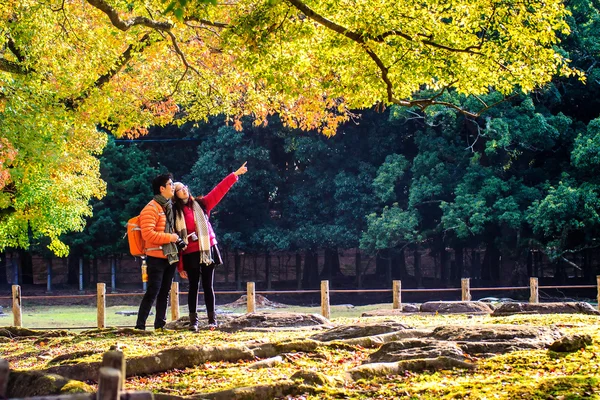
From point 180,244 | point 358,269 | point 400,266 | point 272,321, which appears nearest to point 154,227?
point 180,244

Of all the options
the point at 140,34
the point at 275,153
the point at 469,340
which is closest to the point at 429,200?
the point at 275,153

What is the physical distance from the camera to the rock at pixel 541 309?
596 inches

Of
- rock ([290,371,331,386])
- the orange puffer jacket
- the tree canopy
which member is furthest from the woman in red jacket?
rock ([290,371,331,386])

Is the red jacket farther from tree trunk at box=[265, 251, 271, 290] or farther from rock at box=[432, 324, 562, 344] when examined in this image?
tree trunk at box=[265, 251, 271, 290]

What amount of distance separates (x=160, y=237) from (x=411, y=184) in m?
26.7

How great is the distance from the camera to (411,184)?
3662 centimetres

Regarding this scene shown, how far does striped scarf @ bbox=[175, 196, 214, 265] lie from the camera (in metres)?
11.0

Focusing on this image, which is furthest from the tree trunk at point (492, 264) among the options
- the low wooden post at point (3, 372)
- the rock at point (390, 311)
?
the low wooden post at point (3, 372)

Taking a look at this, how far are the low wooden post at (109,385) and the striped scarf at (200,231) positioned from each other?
750cm

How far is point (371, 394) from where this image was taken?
6.88m

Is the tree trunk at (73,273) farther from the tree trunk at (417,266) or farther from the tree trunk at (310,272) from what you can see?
the tree trunk at (417,266)

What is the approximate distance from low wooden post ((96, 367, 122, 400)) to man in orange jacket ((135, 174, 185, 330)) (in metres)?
7.34

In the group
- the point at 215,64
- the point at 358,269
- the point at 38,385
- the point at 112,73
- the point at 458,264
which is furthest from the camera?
the point at 358,269

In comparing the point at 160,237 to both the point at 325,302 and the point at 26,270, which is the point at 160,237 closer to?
the point at 325,302
